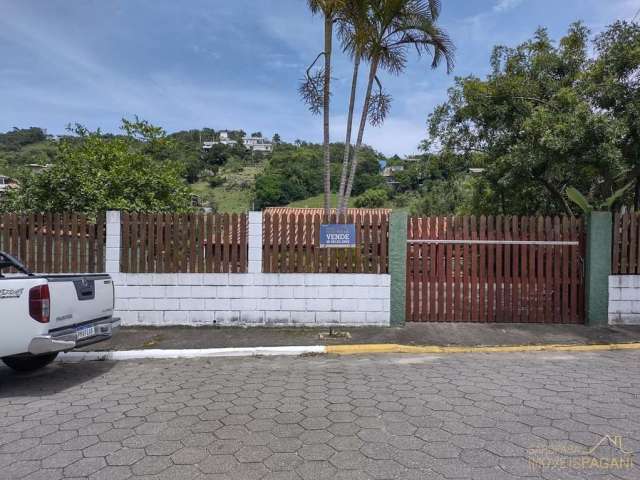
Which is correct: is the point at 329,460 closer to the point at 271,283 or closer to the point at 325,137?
the point at 271,283

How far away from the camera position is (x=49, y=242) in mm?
7734

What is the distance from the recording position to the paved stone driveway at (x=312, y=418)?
320 centimetres

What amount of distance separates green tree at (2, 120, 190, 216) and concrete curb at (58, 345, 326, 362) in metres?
4.95

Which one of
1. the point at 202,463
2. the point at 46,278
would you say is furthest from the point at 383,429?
the point at 46,278

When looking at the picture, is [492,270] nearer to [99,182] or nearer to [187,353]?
[187,353]

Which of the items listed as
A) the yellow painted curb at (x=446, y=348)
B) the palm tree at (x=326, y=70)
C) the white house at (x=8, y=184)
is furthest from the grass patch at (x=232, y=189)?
the yellow painted curb at (x=446, y=348)

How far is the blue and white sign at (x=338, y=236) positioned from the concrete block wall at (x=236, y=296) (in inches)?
20.8

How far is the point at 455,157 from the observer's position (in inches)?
530

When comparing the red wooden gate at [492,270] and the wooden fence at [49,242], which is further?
the red wooden gate at [492,270]

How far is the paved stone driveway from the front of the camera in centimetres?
320

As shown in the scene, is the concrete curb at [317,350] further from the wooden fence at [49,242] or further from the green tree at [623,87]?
the green tree at [623,87]

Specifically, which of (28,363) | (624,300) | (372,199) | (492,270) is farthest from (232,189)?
(28,363)

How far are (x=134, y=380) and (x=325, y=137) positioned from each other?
254 inches

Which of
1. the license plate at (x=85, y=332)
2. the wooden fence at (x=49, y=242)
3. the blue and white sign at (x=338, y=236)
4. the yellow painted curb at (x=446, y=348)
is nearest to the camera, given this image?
the license plate at (x=85, y=332)
